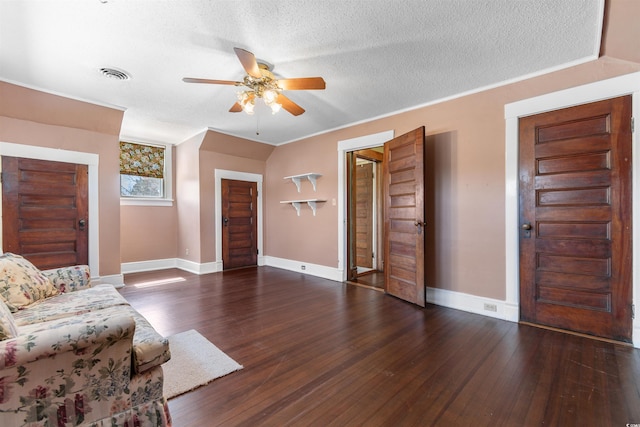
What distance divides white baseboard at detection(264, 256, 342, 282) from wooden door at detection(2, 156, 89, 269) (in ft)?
9.79

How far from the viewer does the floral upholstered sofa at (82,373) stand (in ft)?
3.59

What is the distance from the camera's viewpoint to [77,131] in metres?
3.75

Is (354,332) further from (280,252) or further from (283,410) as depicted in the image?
(280,252)

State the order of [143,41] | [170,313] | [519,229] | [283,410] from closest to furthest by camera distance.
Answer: [283,410] → [143,41] → [519,229] → [170,313]

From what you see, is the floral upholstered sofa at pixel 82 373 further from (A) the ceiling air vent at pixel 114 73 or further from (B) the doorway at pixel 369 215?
(B) the doorway at pixel 369 215

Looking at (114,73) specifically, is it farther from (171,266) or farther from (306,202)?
(171,266)

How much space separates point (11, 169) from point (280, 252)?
3907 mm

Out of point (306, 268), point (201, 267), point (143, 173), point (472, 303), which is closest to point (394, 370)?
point (472, 303)

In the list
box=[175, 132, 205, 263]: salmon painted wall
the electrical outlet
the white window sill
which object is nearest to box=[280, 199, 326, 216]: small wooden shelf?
box=[175, 132, 205, 263]: salmon painted wall

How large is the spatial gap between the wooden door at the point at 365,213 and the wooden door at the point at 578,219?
8.96 feet

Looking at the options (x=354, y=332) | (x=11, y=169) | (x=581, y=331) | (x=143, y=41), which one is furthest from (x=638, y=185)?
(x=11, y=169)

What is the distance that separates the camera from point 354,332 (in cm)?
256

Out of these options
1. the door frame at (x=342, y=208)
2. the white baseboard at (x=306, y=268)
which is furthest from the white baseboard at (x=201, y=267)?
the door frame at (x=342, y=208)

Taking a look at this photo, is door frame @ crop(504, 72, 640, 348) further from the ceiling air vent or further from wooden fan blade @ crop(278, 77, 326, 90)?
the ceiling air vent
